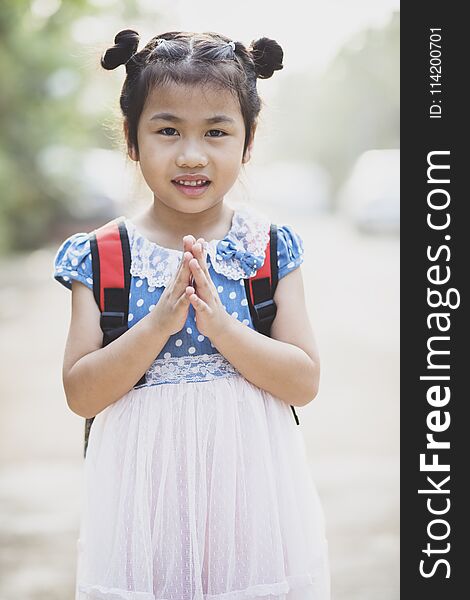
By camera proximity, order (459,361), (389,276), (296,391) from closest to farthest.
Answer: (296,391) → (459,361) → (389,276)

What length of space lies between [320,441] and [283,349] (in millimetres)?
3269

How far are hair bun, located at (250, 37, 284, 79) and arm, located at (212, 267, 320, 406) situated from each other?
382 millimetres

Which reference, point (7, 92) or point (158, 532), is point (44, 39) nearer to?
point (7, 92)

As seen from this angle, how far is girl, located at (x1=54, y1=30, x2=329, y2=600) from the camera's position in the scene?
169 cm

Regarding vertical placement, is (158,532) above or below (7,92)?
below

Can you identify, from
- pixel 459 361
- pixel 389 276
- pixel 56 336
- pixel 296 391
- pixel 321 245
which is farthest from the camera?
pixel 321 245

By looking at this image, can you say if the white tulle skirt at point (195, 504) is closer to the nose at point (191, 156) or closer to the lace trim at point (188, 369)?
the lace trim at point (188, 369)

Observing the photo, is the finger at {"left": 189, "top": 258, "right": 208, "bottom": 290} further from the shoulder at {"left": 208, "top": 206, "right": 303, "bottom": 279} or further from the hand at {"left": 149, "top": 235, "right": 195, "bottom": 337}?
the shoulder at {"left": 208, "top": 206, "right": 303, "bottom": 279}

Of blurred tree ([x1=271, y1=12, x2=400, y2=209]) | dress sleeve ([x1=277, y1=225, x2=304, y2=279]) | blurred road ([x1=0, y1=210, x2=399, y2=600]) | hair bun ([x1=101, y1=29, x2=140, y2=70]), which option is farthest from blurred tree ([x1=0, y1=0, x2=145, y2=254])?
dress sleeve ([x1=277, y1=225, x2=304, y2=279])

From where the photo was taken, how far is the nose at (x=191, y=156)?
5.47ft

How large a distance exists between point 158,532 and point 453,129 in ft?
4.27

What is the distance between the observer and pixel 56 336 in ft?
24.9

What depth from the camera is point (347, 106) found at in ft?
68.1

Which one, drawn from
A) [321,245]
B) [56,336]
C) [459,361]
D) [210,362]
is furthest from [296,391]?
[321,245]
